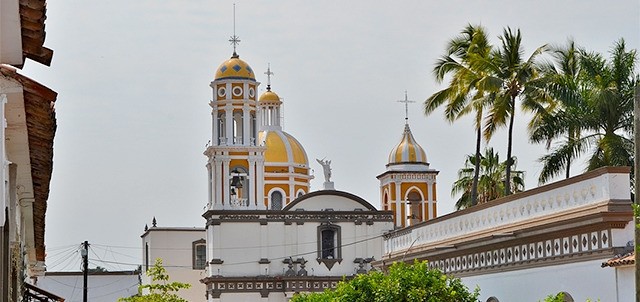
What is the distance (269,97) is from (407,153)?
646 inches

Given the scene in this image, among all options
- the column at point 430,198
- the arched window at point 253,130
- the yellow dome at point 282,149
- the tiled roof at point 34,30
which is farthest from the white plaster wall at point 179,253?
the tiled roof at point 34,30

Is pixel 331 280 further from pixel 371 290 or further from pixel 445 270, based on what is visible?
pixel 371 290

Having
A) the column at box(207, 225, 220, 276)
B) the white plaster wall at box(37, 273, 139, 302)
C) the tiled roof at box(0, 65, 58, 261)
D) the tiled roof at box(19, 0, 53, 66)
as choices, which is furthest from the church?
the tiled roof at box(19, 0, 53, 66)

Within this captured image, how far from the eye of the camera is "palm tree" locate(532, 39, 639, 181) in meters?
27.0

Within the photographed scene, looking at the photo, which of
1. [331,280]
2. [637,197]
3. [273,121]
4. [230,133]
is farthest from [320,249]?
[637,197]

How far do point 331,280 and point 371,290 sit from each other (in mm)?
40136

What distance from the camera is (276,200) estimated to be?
259ft

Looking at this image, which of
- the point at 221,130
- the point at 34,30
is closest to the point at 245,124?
the point at 221,130

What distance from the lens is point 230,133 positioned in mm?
69312

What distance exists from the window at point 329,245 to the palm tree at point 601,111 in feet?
119

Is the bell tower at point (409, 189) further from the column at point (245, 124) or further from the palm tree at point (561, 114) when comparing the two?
the palm tree at point (561, 114)

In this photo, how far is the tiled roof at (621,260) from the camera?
1878 cm

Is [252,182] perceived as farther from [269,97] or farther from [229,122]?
[269,97]

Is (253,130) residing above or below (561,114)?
above
